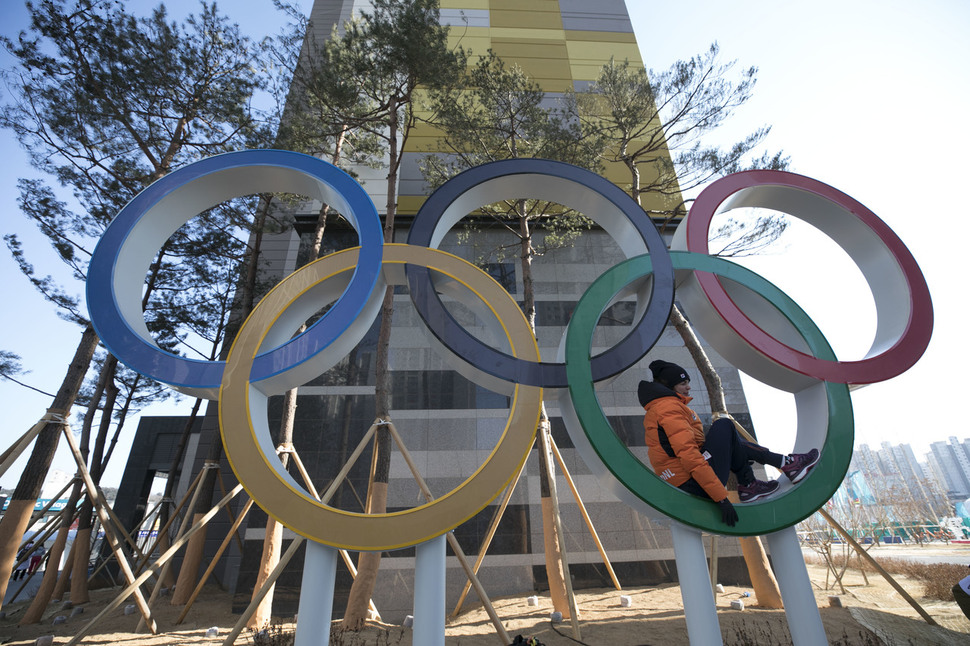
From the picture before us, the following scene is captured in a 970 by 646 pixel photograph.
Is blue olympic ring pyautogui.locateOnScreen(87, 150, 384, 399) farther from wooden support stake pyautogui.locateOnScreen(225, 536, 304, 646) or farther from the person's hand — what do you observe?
the person's hand

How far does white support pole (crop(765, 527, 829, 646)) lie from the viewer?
11.3ft

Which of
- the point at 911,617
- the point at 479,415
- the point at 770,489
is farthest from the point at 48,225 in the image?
the point at 911,617

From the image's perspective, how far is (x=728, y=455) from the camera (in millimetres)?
3746

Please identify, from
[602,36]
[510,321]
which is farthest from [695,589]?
[602,36]

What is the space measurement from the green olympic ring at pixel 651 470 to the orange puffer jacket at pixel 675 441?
0.49 ft

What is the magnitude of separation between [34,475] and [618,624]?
8.17m

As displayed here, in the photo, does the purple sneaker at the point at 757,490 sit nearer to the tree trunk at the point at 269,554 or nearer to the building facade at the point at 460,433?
the building facade at the point at 460,433

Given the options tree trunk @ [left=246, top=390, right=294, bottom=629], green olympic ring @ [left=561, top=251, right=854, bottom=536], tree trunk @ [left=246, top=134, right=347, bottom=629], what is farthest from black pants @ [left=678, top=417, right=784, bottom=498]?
tree trunk @ [left=246, top=390, right=294, bottom=629]

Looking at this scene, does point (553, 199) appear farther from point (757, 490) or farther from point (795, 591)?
point (795, 591)

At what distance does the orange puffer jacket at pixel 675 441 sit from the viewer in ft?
11.5

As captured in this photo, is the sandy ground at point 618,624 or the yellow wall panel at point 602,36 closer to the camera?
the sandy ground at point 618,624

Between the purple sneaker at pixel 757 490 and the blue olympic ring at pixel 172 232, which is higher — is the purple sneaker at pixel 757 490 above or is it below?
below

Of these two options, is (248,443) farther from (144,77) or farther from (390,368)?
(144,77)

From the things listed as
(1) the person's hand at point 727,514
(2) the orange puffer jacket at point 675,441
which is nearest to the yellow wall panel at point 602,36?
(2) the orange puffer jacket at point 675,441
